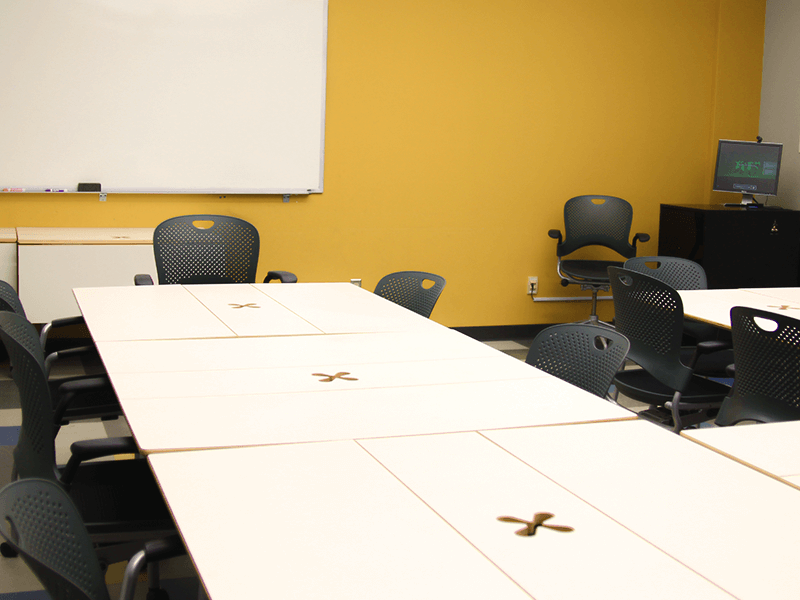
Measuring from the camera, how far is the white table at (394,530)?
115 cm

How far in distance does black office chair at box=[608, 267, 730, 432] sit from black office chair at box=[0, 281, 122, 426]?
2.02 meters

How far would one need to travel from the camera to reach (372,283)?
563cm

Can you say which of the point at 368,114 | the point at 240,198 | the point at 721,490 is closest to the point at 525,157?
the point at 368,114

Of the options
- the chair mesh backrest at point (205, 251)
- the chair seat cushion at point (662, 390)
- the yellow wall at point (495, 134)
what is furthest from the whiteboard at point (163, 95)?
the chair seat cushion at point (662, 390)

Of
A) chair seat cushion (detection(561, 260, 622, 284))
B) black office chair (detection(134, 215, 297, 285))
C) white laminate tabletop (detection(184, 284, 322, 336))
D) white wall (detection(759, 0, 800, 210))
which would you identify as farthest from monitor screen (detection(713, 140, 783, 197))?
white laminate tabletop (detection(184, 284, 322, 336))

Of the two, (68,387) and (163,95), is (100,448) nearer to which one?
(68,387)

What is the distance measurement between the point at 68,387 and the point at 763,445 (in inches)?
73.8

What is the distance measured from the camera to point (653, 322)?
325cm

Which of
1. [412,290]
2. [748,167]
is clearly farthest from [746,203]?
[412,290]

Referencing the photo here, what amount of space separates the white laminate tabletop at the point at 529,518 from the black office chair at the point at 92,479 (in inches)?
25.7

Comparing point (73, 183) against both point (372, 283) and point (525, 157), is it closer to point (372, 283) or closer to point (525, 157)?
point (372, 283)

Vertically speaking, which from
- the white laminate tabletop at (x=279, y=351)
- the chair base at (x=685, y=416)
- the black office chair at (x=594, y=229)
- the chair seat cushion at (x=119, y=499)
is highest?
the black office chair at (x=594, y=229)

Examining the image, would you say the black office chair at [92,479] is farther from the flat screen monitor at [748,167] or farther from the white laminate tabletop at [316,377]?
the flat screen monitor at [748,167]

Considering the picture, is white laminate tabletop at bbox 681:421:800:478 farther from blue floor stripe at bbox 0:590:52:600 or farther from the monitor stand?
the monitor stand
